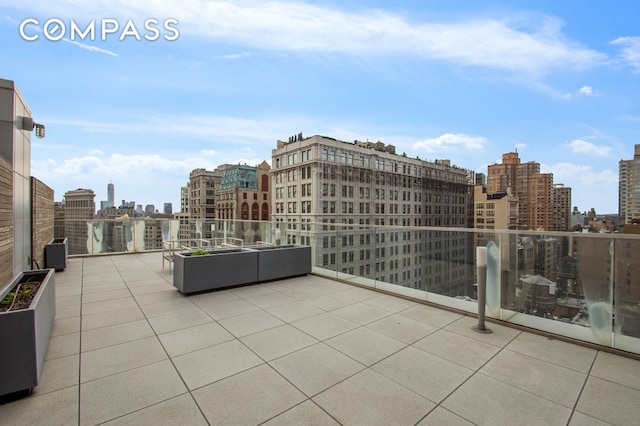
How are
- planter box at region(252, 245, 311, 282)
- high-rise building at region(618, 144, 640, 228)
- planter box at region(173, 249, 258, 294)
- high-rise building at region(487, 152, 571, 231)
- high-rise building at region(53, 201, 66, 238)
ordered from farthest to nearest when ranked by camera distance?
high-rise building at region(487, 152, 571, 231), high-rise building at region(618, 144, 640, 228), high-rise building at region(53, 201, 66, 238), planter box at region(252, 245, 311, 282), planter box at region(173, 249, 258, 294)

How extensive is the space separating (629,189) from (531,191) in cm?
5552

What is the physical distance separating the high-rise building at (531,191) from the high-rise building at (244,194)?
8404 cm

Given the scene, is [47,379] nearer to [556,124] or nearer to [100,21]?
[100,21]

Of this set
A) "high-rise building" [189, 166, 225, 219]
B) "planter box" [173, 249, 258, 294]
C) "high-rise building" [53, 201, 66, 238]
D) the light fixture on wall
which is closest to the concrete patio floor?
"planter box" [173, 249, 258, 294]

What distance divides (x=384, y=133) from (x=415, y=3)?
9685 cm

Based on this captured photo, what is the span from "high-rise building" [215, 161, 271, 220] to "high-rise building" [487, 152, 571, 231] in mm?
84037

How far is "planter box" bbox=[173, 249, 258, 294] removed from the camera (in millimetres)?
6039

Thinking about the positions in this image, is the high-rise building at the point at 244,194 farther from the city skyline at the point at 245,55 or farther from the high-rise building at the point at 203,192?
the city skyline at the point at 245,55

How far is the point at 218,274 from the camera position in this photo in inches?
253

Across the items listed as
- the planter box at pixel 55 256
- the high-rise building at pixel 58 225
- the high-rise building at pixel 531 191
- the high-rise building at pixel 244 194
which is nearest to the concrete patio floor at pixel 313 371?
the planter box at pixel 55 256

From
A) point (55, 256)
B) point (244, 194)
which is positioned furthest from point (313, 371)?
point (244, 194)

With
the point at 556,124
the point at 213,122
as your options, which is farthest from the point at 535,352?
the point at 556,124

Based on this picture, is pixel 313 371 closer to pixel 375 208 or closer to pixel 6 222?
pixel 6 222

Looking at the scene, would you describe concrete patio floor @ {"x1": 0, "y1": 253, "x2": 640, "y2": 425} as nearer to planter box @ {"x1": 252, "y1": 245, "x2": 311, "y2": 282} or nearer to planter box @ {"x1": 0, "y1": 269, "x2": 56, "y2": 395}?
planter box @ {"x1": 0, "y1": 269, "x2": 56, "y2": 395}
